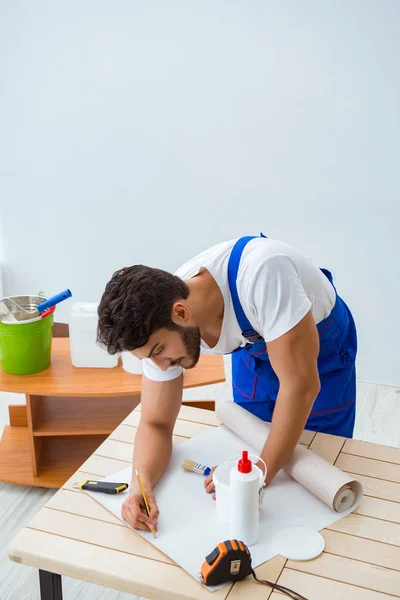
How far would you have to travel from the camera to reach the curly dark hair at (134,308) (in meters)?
1.32

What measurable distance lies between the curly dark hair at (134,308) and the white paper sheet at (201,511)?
14.9 inches

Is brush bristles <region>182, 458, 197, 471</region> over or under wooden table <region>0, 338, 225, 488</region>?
over

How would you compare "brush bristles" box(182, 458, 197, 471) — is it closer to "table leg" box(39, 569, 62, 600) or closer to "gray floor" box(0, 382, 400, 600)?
"table leg" box(39, 569, 62, 600)

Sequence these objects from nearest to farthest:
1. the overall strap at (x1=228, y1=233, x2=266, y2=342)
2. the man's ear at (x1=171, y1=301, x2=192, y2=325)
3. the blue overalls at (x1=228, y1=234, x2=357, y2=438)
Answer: the man's ear at (x1=171, y1=301, x2=192, y2=325) < the overall strap at (x1=228, y1=233, x2=266, y2=342) < the blue overalls at (x1=228, y1=234, x2=357, y2=438)

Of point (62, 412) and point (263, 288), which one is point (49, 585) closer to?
point (263, 288)

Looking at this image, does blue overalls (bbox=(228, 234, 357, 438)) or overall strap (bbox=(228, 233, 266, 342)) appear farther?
blue overalls (bbox=(228, 234, 357, 438))

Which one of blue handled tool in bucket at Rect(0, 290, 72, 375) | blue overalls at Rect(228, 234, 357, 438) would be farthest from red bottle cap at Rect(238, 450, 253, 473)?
blue handled tool in bucket at Rect(0, 290, 72, 375)

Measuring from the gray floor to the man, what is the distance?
2.83ft

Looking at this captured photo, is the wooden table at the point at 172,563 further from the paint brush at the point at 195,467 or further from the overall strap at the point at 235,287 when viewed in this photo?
the overall strap at the point at 235,287

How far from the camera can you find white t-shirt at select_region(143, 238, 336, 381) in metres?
1.43

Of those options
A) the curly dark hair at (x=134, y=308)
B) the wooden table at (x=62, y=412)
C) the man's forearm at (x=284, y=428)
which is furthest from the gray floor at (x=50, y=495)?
the curly dark hair at (x=134, y=308)

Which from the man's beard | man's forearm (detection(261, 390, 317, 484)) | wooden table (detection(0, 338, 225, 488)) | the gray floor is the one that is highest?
the man's beard

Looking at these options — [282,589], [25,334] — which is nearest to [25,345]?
[25,334]

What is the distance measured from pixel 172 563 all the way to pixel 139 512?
150 mm
